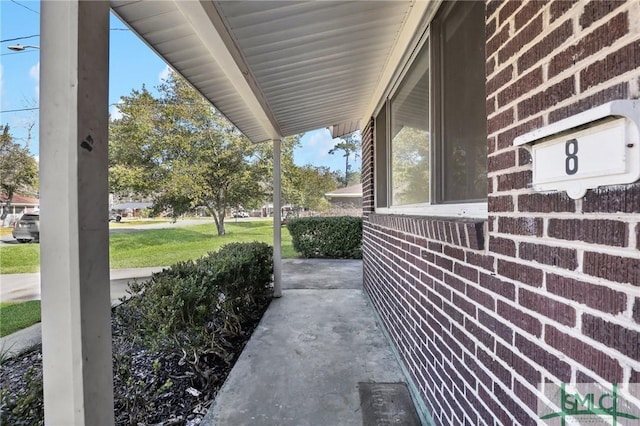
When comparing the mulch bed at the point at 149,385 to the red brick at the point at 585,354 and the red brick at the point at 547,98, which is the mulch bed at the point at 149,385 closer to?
the red brick at the point at 585,354

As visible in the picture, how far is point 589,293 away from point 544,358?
1.03ft

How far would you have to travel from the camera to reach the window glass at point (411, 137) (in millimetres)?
2404

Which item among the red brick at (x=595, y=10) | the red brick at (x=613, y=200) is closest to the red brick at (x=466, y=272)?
the red brick at (x=613, y=200)

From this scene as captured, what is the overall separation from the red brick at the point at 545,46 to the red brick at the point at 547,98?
0.12 meters

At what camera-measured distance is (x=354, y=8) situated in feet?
6.93

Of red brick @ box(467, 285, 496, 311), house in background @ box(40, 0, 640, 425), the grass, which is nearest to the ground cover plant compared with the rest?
house in background @ box(40, 0, 640, 425)

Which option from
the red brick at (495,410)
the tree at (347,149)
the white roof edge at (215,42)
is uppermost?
the tree at (347,149)

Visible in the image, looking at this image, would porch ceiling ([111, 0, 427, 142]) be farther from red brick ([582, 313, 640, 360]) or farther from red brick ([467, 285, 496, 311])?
red brick ([582, 313, 640, 360])

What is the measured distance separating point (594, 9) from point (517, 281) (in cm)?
88

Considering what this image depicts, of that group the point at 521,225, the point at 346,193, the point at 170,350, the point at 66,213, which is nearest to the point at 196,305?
the point at 170,350

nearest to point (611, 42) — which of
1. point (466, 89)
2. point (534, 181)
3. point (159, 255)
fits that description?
point (534, 181)

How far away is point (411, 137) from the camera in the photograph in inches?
111

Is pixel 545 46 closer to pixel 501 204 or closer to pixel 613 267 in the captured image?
pixel 501 204

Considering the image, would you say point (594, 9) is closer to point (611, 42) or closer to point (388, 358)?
point (611, 42)
